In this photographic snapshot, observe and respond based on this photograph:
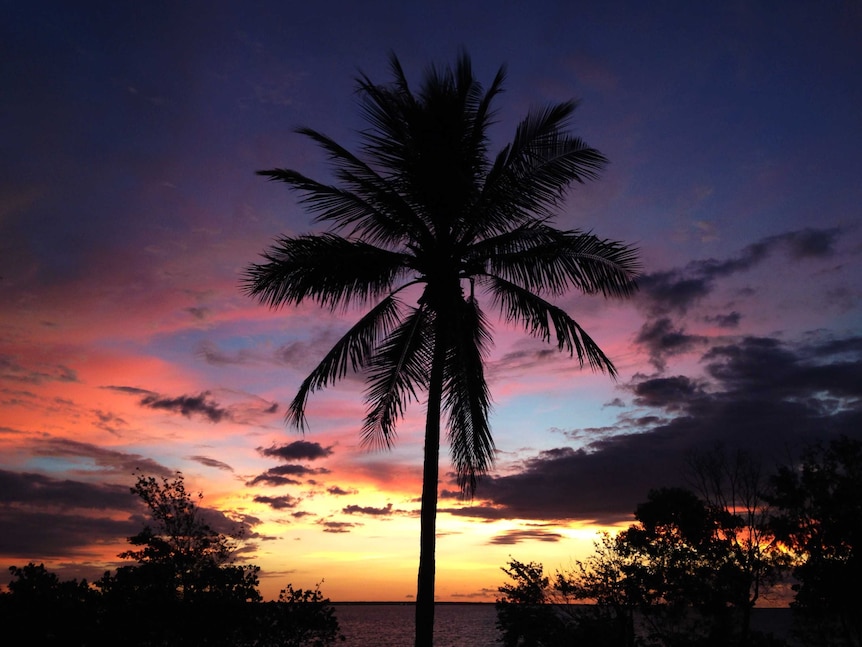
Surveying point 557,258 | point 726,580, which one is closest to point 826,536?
point 726,580

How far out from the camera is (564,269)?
12.4m

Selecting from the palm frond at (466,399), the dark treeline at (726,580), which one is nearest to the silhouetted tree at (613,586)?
the dark treeline at (726,580)

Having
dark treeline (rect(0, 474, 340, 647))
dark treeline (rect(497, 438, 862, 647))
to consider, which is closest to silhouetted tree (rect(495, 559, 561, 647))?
dark treeline (rect(497, 438, 862, 647))

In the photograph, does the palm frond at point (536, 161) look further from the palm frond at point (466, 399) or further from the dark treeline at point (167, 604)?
the dark treeline at point (167, 604)

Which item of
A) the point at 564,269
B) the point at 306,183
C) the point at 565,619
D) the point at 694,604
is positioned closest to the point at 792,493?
the point at 694,604

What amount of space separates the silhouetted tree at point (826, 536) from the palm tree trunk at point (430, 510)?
2106cm

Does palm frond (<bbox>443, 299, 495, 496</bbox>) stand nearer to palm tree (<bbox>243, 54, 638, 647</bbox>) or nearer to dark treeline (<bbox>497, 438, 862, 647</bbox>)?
palm tree (<bbox>243, 54, 638, 647</bbox>)

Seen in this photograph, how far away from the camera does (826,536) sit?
25938 mm

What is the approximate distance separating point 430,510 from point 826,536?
22281 millimetres

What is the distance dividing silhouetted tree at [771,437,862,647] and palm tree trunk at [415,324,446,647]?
2106cm

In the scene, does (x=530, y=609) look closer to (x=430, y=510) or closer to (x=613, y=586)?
(x=613, y=586)

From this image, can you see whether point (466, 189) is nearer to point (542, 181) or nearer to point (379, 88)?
point (542, 181)

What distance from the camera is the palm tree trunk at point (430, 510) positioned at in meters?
10.3

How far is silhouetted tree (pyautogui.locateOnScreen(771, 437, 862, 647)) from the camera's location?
24.9 m
